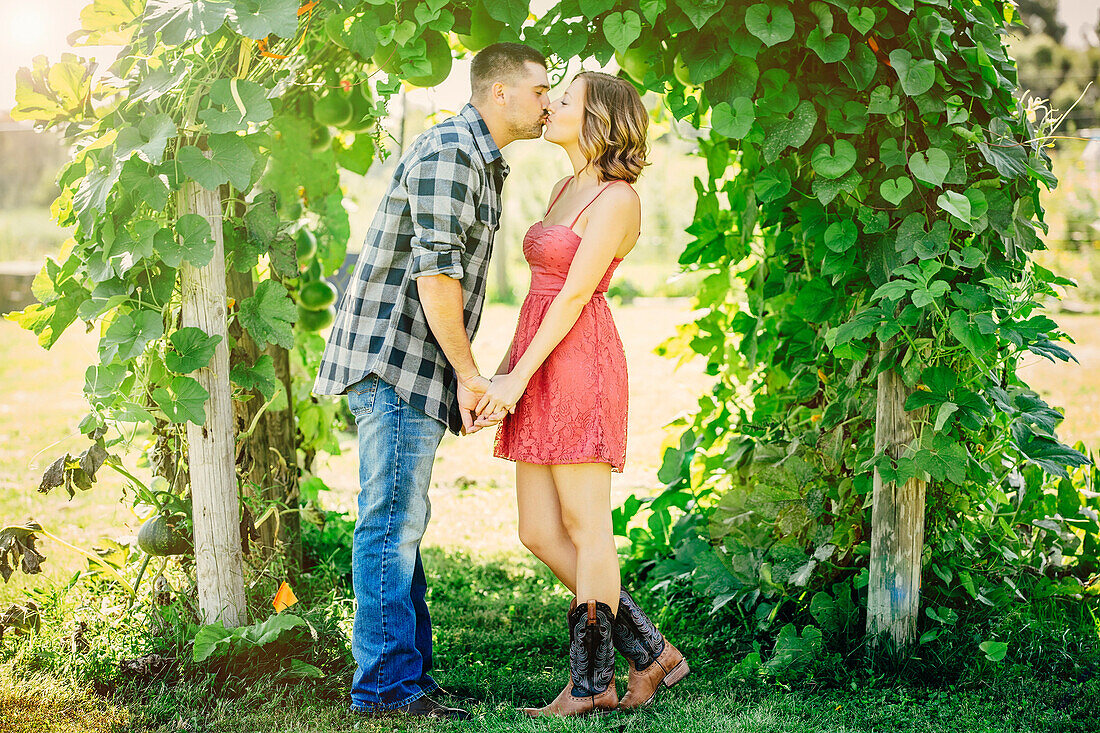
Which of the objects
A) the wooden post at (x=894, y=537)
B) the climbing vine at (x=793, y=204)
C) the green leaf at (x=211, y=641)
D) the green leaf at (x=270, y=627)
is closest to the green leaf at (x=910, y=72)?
the climbing vine at (x=793, y=204)

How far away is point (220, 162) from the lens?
1970mm

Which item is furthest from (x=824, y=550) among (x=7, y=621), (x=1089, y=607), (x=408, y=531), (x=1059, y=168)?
(x=1059, y=168)

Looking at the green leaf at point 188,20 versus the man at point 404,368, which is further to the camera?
the man at point 404,368

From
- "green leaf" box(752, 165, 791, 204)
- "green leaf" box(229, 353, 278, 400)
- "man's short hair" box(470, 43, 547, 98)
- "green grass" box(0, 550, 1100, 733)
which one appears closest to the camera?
"green grass" box(0, 550, 1100, 733)

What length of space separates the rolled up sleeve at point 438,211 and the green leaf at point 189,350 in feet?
1.84

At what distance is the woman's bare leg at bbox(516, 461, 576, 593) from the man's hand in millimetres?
196

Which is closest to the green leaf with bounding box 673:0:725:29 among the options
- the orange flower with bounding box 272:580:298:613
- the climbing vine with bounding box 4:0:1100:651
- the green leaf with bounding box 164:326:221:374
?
the climbing vine with bounding box 4:0:1100:651

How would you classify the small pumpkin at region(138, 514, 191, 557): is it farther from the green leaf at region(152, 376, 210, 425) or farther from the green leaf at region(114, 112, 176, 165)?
the green leaf at region(114, 112, 176, 165)

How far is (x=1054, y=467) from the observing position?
2.18 metres

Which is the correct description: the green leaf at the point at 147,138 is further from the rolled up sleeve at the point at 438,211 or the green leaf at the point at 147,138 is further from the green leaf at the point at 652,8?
the green leaf at the point at 652,8

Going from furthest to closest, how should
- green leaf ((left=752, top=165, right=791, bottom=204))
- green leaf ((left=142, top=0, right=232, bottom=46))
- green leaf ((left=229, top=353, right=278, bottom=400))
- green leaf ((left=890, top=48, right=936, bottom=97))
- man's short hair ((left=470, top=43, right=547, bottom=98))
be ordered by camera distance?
green leaf ((left=229, top=353, right=278, bottom=400))
green leaf ((left=752, top=165, right=791, bottom=204))
man's short hair ((left=470, top=43, right=547, bottom=98))
green leaf ((left=890, top=48, right=936, bottom=97))
green leaf ((left=142, top=0, right=232, bottom=46))

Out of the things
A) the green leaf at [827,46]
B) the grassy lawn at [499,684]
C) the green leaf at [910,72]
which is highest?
the green leaf at [827,46]

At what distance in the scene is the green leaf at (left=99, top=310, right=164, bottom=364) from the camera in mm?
2018

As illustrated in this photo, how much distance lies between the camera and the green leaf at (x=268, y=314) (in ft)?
7.42
